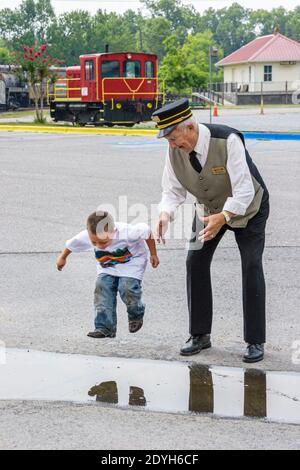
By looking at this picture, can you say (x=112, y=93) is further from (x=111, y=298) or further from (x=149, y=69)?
(x=111, y=298)

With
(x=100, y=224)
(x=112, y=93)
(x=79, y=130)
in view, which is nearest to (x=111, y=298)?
(x=100, y=224)

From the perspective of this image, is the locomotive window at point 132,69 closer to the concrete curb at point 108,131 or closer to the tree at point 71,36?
the concrete curb at point 108,131

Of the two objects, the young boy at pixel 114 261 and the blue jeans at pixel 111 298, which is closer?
the young boy at pixel 114 261

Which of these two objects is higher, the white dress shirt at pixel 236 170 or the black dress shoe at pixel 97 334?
the white dress shirt at pixel 236 170

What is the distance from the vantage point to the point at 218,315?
250 inches

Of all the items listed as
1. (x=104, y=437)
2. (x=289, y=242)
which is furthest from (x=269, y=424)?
(x=289, y=242)

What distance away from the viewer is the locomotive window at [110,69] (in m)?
32.4

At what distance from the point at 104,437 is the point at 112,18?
431 feet

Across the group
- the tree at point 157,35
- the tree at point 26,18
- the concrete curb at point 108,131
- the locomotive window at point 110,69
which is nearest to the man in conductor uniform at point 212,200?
the concrete curb at point 108,131

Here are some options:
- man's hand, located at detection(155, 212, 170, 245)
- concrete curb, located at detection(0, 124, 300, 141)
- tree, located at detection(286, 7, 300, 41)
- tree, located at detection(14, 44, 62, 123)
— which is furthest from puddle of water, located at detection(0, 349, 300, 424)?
tree, located at detection(286, 7, 300, 41)

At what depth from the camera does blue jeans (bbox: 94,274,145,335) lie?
5.52 metres

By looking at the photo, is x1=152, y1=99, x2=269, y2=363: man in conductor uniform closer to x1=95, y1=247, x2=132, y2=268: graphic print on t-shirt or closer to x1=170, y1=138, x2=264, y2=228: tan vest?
x1=170, y1=138, x2=264, y2=228: tan vest

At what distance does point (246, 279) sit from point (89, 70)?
28724 millimetres
